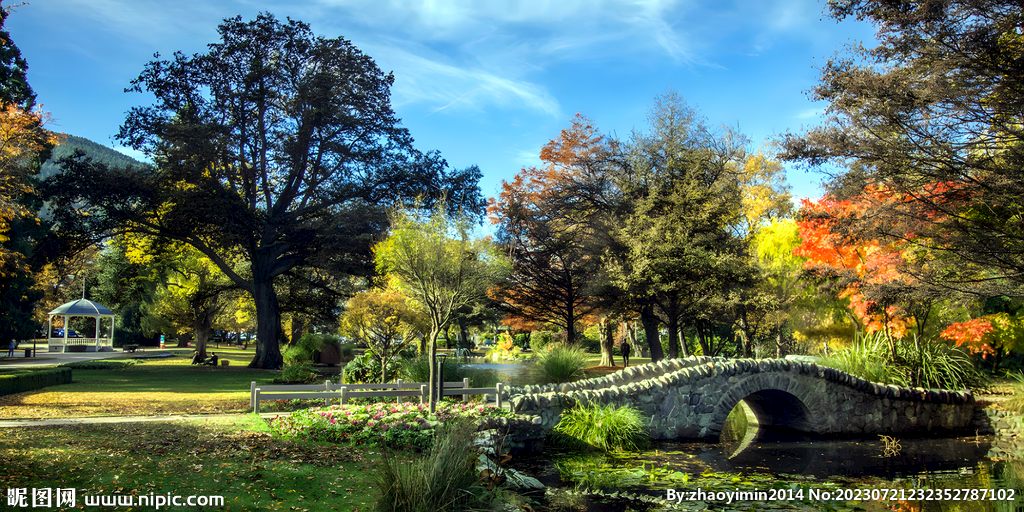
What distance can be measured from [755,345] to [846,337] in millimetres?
8212

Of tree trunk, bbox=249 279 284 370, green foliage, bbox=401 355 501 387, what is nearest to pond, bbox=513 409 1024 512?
green foliage, bbox=401 355 501 387

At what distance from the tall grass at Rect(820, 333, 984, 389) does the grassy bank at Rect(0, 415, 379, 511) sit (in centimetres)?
1370

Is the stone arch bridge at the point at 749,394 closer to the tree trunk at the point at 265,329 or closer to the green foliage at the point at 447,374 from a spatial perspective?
the green foliage at the point at 447,374

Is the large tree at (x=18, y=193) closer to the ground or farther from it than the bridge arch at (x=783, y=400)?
farther from it

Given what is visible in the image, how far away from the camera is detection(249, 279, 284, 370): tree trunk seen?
26.7m

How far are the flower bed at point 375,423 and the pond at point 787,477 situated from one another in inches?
68.7

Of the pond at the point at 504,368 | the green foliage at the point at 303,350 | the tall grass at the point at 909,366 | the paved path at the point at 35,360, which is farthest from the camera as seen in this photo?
the paved path at the point at 35,360

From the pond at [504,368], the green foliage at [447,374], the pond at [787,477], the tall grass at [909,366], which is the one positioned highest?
the tall grass at [909,366]

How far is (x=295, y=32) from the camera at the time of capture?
1045 inches

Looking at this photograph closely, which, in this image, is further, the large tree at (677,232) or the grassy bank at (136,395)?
the large tree at (677,232)

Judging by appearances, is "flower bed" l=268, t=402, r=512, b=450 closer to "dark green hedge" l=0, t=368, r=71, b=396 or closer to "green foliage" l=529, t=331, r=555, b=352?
"dark green hedge" l=0, t=368, r=71, b=396

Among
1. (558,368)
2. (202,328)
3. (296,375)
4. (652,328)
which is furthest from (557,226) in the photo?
(202,328)

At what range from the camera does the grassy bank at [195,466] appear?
6.54 meters

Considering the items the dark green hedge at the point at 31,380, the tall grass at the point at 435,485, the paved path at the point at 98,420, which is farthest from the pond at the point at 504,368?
the dark green hedge at the point at 31,380
